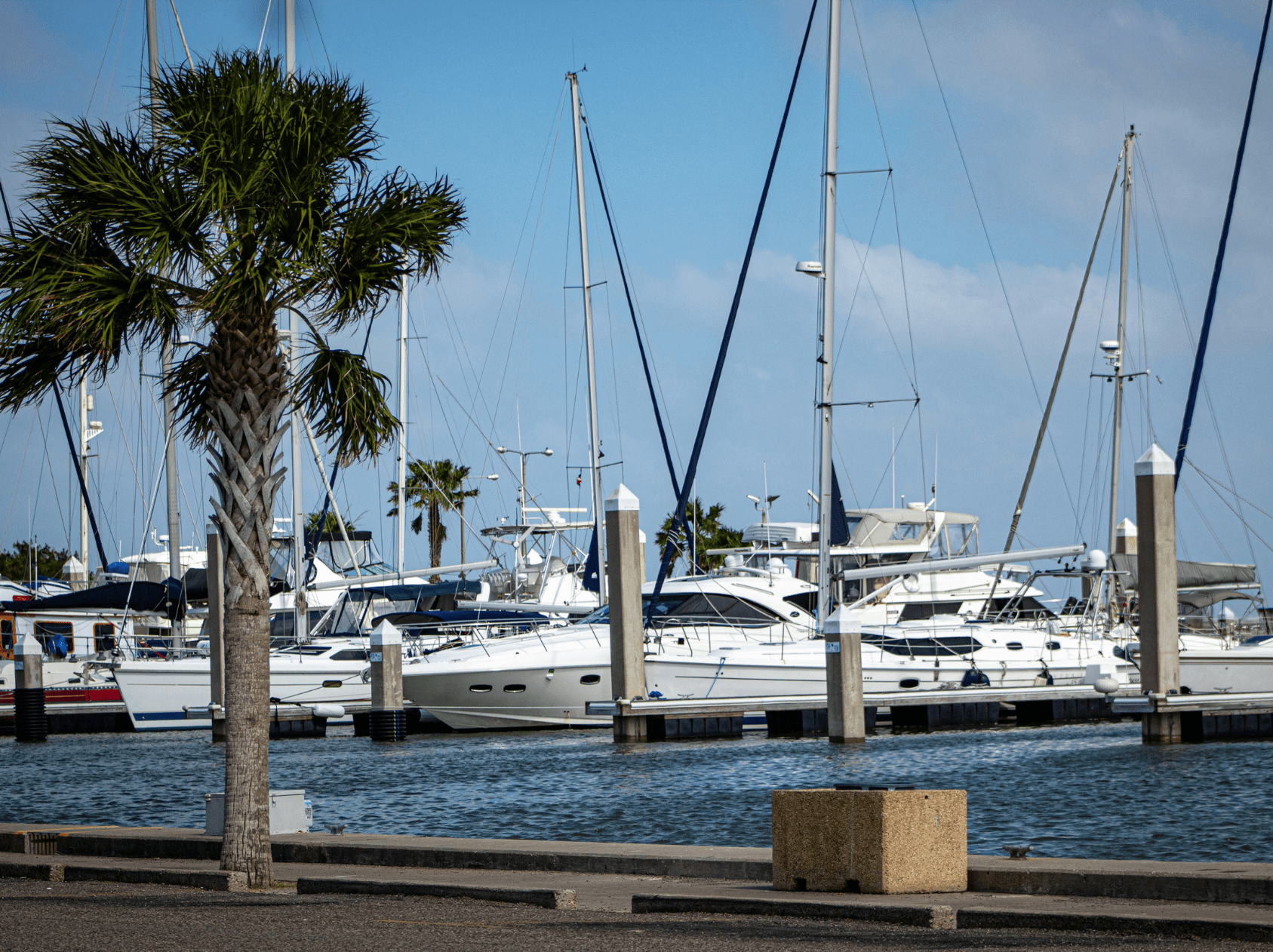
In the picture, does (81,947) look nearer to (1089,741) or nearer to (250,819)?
(250,819)

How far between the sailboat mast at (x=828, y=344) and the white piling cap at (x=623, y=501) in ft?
18.7

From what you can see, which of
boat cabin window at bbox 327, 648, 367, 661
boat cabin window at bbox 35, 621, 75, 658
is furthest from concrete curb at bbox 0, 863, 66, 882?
boat cabin window at bbox 35, 621, 75, 658

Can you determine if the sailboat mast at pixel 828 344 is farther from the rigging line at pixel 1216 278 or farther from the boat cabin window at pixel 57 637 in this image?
the boat cabin window at pixel 57 637

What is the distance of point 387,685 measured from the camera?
3212 cm

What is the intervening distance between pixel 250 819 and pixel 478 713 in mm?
22876

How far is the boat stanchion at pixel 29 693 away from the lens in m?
35.1

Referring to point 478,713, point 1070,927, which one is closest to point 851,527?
point 478,713

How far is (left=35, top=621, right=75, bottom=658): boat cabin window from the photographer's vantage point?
44.1 m

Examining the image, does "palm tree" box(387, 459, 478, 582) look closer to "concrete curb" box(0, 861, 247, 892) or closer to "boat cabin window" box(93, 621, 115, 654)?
"boat cabin window" box(93, 621, 115, 654)

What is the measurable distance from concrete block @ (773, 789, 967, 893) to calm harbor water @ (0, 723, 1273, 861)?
229 inches

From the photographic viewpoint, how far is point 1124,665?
34.2m

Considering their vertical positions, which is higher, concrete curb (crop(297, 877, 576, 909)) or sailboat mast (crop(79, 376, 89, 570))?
sailboat mast (crop(79, 376, 89, 570))

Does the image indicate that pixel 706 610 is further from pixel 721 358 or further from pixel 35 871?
pixel 35 871

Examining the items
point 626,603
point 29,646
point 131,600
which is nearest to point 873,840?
point 626,603
